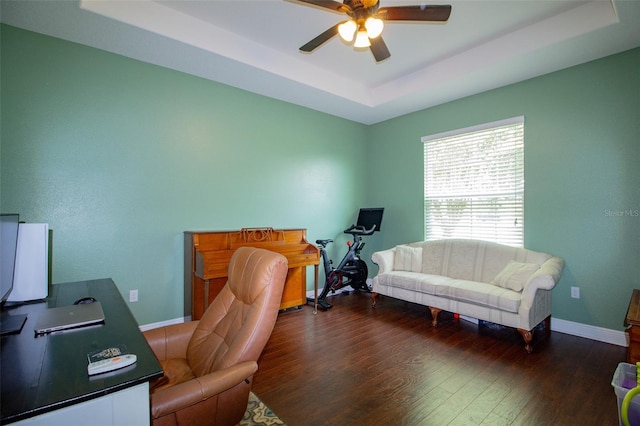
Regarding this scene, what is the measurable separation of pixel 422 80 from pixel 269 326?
3.59 meters

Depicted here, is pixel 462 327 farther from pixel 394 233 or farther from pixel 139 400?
pixel 139 400

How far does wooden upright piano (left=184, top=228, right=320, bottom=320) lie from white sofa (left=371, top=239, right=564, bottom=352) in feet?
3.40

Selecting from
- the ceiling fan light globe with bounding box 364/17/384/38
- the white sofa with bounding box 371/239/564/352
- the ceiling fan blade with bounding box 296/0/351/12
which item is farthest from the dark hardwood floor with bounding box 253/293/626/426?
the ceiling fan blade with bounding box 296/0/351/12

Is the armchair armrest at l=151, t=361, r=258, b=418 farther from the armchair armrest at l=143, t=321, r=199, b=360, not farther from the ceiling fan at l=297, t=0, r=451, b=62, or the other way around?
the ceiling fan at l=297, t=0, r=451, b=62

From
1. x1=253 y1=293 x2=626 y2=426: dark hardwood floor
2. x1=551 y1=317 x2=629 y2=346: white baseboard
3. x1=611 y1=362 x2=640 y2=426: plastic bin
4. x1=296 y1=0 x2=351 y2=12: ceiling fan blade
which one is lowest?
x1=253 y1=293 x2=626 y2=426: dark hardwood floor

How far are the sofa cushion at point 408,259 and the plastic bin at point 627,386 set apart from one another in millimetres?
2428

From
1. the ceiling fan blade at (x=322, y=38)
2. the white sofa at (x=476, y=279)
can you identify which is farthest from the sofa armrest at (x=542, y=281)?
the ceiling fan blade at (x=322, y=38)

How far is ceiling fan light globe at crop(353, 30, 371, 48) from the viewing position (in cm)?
235

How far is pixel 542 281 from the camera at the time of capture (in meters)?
2.79

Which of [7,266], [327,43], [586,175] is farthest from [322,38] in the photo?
[586,175]

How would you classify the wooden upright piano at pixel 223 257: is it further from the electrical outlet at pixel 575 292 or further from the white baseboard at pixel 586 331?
the electrical outlet at pixel 575 292

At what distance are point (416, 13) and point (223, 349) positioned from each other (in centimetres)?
242

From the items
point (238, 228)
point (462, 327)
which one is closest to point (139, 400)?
point (238, 228)

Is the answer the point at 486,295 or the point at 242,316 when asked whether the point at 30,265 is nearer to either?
the point at 242,316
